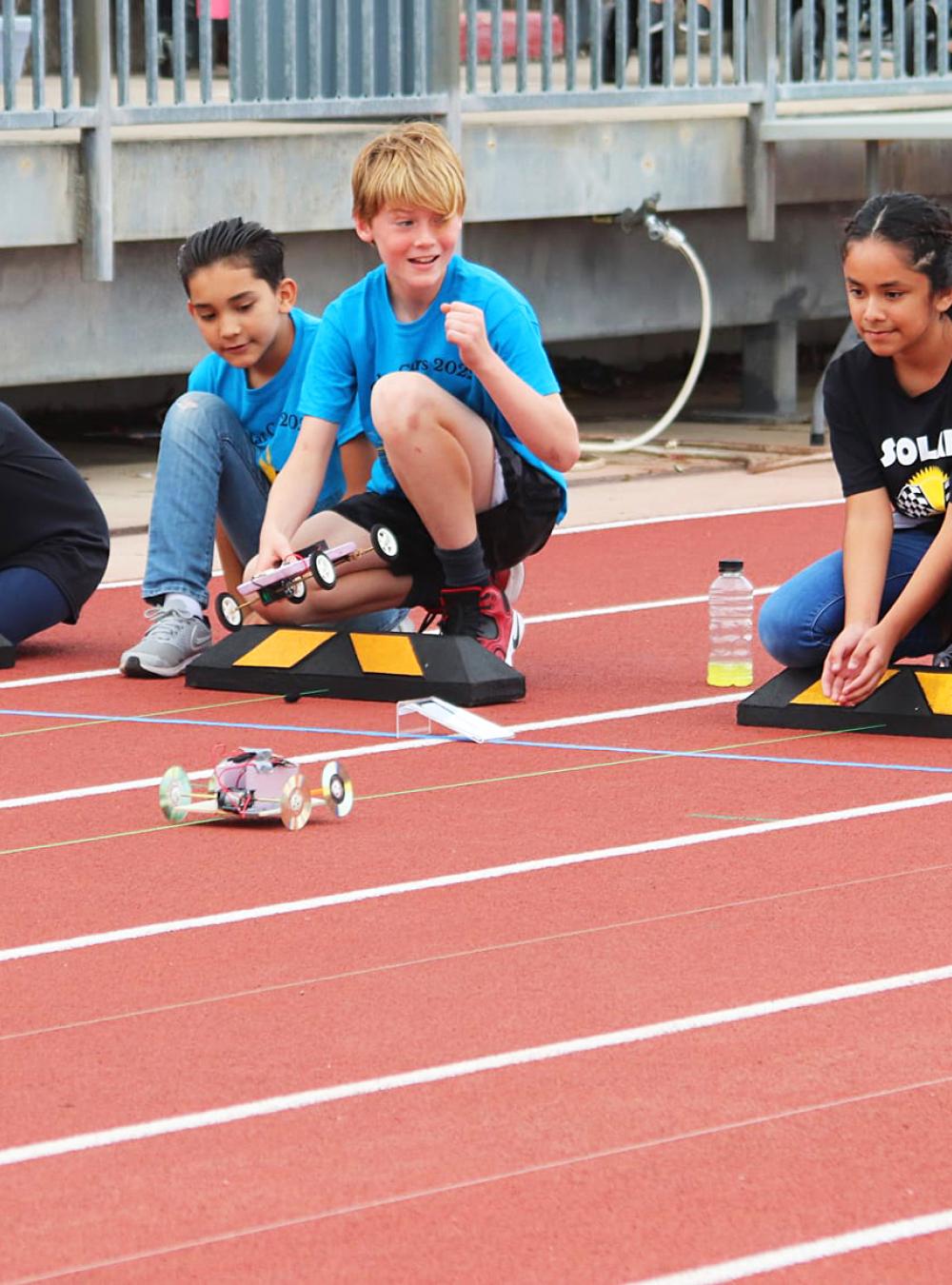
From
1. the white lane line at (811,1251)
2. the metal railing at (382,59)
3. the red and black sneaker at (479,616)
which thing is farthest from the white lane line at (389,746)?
the metal railing at (382,59)

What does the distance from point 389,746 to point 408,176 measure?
4.26 ft

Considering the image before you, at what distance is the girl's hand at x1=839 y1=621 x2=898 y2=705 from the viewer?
514 centimetres

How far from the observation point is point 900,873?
4191 millimetres

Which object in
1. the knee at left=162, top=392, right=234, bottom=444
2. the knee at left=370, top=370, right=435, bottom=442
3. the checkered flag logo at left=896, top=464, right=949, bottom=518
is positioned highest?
the knee at left=370, top=370, right=435, bottom=442

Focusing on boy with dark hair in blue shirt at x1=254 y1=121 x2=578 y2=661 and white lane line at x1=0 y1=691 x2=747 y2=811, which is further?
boy with dark hair in blue shirt at x1=254 y1=121 x2=578 y2=661

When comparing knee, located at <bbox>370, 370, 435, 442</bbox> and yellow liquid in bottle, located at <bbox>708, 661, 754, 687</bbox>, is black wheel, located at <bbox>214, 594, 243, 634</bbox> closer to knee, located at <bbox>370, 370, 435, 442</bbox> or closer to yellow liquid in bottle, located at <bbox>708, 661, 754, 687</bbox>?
knee, located at <bbox>370, 370, 435, 442</bbox>

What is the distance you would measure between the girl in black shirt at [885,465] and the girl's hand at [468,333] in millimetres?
778

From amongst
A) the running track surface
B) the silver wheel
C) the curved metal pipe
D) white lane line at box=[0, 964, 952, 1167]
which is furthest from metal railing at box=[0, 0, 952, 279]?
white lane line at box=[0, 964, 952, 1167]

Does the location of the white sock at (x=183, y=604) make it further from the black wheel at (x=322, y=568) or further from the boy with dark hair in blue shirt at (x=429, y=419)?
the black wheel at (x=322, y=568)

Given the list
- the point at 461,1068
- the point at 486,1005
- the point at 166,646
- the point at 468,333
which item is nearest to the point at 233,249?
the point at 468,333

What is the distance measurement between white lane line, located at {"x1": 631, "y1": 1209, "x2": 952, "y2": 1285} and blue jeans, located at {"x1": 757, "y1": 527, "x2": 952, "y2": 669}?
103 inches

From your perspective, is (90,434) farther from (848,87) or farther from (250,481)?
(250,481)

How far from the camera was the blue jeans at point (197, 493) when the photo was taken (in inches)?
236

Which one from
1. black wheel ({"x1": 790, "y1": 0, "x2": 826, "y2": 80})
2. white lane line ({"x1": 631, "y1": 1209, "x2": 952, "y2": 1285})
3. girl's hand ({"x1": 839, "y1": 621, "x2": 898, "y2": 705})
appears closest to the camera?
white lane line ({"x1": 631, "y1": 1209, "x2": 952, "y2": 1285})
